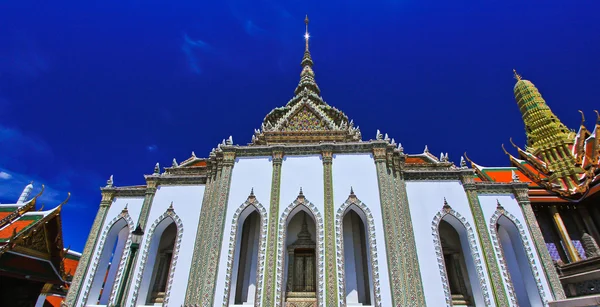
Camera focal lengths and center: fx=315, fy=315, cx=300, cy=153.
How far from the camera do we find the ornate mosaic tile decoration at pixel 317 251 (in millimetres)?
9969

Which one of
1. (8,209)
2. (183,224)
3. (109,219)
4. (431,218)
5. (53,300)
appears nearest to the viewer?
(431,218)

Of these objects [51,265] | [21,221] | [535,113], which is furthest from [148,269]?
[535,113]

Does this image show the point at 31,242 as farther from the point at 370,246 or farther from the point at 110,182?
the point at 370,246

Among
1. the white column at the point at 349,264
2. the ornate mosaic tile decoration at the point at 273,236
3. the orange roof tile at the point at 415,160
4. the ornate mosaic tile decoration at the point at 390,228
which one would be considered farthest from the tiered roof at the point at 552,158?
the ornate mosaic tile decoration at the point at 273,236

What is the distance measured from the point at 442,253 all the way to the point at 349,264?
3.31 m

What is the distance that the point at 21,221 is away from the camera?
12.7 meters

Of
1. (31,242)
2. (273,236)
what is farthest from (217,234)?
(31,242)

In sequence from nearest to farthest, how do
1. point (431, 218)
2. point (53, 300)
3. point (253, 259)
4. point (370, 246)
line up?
point (370, 246) → point (253, 259) → point (431, 218) → point (53, 300)

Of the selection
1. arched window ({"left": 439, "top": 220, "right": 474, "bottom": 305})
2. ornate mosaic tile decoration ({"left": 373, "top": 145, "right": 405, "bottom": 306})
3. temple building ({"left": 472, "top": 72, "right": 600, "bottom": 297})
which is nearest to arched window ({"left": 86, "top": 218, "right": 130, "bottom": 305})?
ornate mosaic tile decoration ({"left": 373, "top": 145, "right": 405, "bottom": 306})

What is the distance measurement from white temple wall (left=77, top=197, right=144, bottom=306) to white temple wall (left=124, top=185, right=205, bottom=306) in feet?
3.09

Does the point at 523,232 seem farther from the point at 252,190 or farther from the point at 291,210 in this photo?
the point at 252,190

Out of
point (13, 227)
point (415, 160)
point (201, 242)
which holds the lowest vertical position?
point (201, 242)

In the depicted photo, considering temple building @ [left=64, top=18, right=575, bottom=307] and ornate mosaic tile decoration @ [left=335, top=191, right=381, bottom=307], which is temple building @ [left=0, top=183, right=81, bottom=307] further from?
ornate mosaic tile decoration @ [left=335, top=191, right=381, bottom=307]

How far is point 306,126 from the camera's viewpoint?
1590cm
